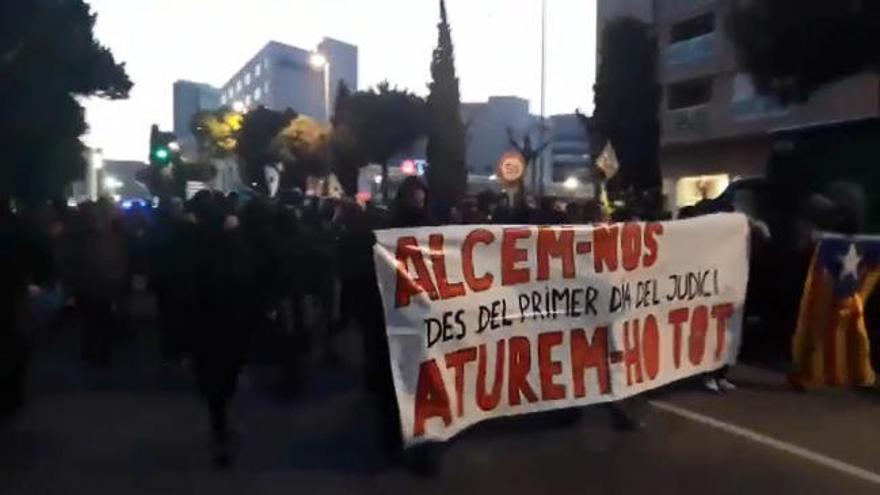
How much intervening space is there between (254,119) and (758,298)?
48968mm

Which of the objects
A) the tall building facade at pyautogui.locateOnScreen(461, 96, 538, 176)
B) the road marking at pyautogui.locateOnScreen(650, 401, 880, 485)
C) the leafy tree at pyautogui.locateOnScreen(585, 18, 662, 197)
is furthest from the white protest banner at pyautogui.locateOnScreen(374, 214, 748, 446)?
the tall building facade at pyautogui.locateOnScreen(461, 96, 538, 176)

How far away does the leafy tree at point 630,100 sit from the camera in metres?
48.8

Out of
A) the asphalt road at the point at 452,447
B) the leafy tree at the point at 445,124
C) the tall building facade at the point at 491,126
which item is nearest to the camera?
the asphalt road at the point at 452,447

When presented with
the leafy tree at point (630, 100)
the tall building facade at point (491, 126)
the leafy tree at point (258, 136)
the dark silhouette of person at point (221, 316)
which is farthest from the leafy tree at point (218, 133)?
the tall building facade at point (491, 126)

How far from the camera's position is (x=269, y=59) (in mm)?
112250

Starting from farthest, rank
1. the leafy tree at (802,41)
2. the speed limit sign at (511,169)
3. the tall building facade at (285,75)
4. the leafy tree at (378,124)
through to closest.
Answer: the tall building facade at (285,75)
the leafy tree at (378,124)
the speed limit sign at (511,169)
the leafy tree at (802,41)

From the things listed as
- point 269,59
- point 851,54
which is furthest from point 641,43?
point 269,59

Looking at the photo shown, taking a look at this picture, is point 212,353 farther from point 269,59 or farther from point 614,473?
point 269,59

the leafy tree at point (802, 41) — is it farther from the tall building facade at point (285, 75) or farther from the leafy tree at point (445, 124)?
the tall building facade at point (285, 75)

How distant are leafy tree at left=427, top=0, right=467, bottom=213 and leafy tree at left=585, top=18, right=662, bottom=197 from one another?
8034 mm

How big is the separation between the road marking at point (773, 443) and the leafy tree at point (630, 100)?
128ft

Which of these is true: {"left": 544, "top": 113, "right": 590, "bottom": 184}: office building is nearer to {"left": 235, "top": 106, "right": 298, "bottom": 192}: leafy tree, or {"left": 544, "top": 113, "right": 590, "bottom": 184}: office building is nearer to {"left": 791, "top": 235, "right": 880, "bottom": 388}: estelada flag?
{"left": 235, "top": 106, "right": 298, "bottom": 192}: leafy tree

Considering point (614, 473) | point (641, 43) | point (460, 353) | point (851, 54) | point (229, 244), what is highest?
point (641, 43)

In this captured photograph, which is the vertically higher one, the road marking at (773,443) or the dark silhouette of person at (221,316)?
the dark silhouette of person at (221,316)
